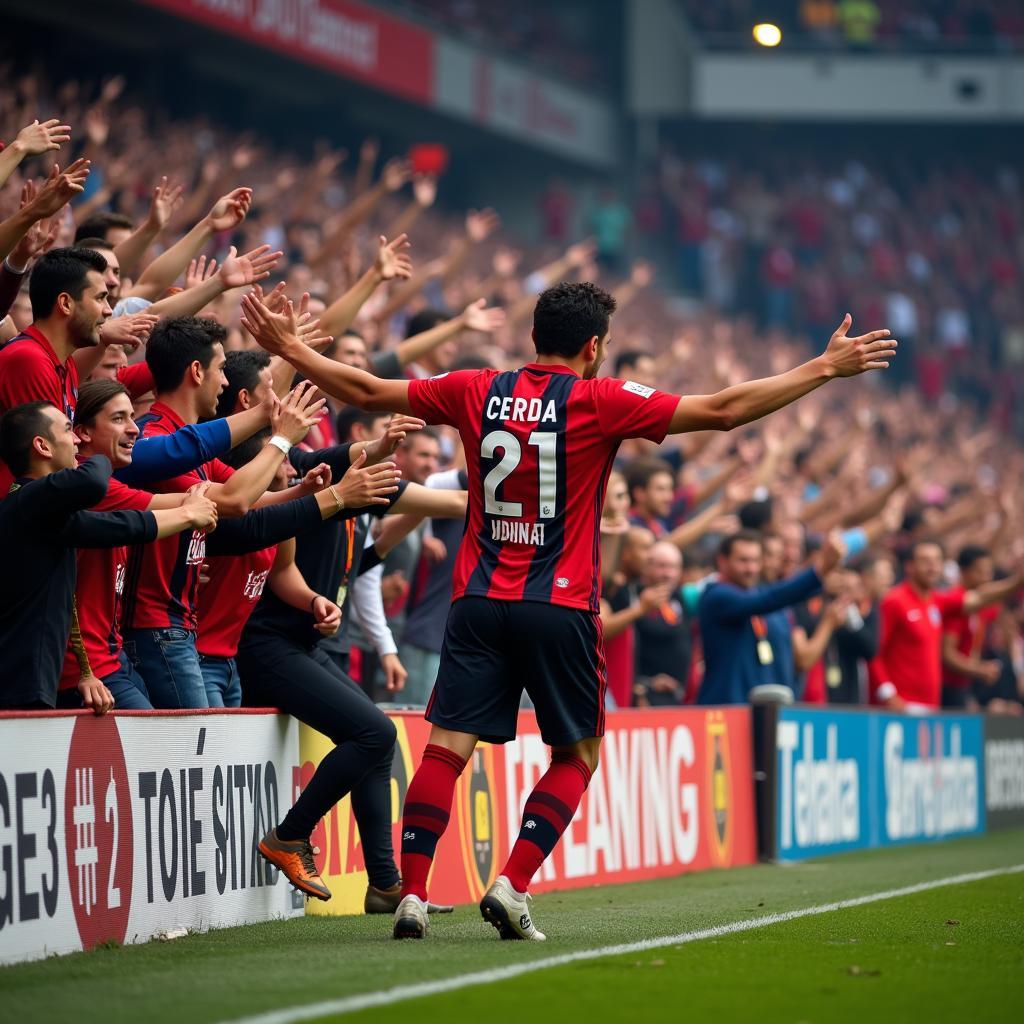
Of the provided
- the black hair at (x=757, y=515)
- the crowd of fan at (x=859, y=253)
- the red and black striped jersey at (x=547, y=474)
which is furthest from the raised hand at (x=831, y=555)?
the crowd of fan at (x=859, y=253)

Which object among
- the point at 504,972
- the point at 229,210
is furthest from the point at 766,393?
the point at 229,210

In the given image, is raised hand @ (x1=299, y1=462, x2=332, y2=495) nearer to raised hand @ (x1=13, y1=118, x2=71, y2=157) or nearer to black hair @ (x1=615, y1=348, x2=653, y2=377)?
raised hand @ (x1=13, y1=118, x2=71, y2=157)

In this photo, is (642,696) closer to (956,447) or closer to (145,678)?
(145,678)

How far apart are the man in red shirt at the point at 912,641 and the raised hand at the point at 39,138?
880 centimetres

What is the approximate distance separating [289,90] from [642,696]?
18.7m

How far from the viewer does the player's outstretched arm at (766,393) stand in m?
6.38

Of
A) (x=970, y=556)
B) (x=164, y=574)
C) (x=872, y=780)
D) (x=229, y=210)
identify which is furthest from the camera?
(x=970, y=556)

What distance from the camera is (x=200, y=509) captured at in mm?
6543

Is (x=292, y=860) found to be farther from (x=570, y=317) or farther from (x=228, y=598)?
(x=570, y=317)

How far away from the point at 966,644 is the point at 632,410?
33.9 feet

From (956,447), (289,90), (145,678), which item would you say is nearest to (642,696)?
(145,678)

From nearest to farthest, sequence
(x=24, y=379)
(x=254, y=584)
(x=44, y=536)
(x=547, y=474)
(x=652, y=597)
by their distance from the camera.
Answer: (x=44, y=536) → (x=547, y=474) → (x=24, y=379) → (x=254, y=584) → (x=652, y=597)

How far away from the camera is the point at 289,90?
2841 cm

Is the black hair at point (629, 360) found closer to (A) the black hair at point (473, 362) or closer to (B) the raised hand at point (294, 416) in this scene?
(A) the black hair at point (473, 362)
